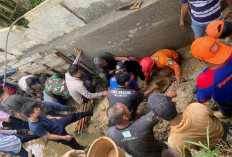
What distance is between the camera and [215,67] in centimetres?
216

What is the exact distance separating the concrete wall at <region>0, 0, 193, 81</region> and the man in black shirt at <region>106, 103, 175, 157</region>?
214 centimetres

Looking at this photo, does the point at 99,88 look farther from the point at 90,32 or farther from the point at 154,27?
the point at 154,27

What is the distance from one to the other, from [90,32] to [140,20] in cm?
119

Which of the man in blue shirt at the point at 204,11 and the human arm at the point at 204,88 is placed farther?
the man in blue shirt at the point at 204,11

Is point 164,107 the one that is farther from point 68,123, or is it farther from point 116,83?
point 68,123

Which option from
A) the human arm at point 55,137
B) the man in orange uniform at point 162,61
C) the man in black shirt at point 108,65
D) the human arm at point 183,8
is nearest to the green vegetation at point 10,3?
the man in black shirt at point 108,65

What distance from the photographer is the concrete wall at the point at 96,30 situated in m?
3.63

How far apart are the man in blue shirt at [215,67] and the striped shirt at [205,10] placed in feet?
2.62

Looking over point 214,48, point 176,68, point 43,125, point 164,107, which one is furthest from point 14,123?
point 214,48

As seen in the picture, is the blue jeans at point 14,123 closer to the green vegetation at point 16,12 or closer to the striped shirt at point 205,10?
the green vegetation at point 16,12

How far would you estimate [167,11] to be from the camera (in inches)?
142

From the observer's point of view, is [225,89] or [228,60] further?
[225,89]

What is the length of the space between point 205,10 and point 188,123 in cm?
186

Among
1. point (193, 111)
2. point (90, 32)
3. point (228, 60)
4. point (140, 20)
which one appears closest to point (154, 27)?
point (140, 20)
